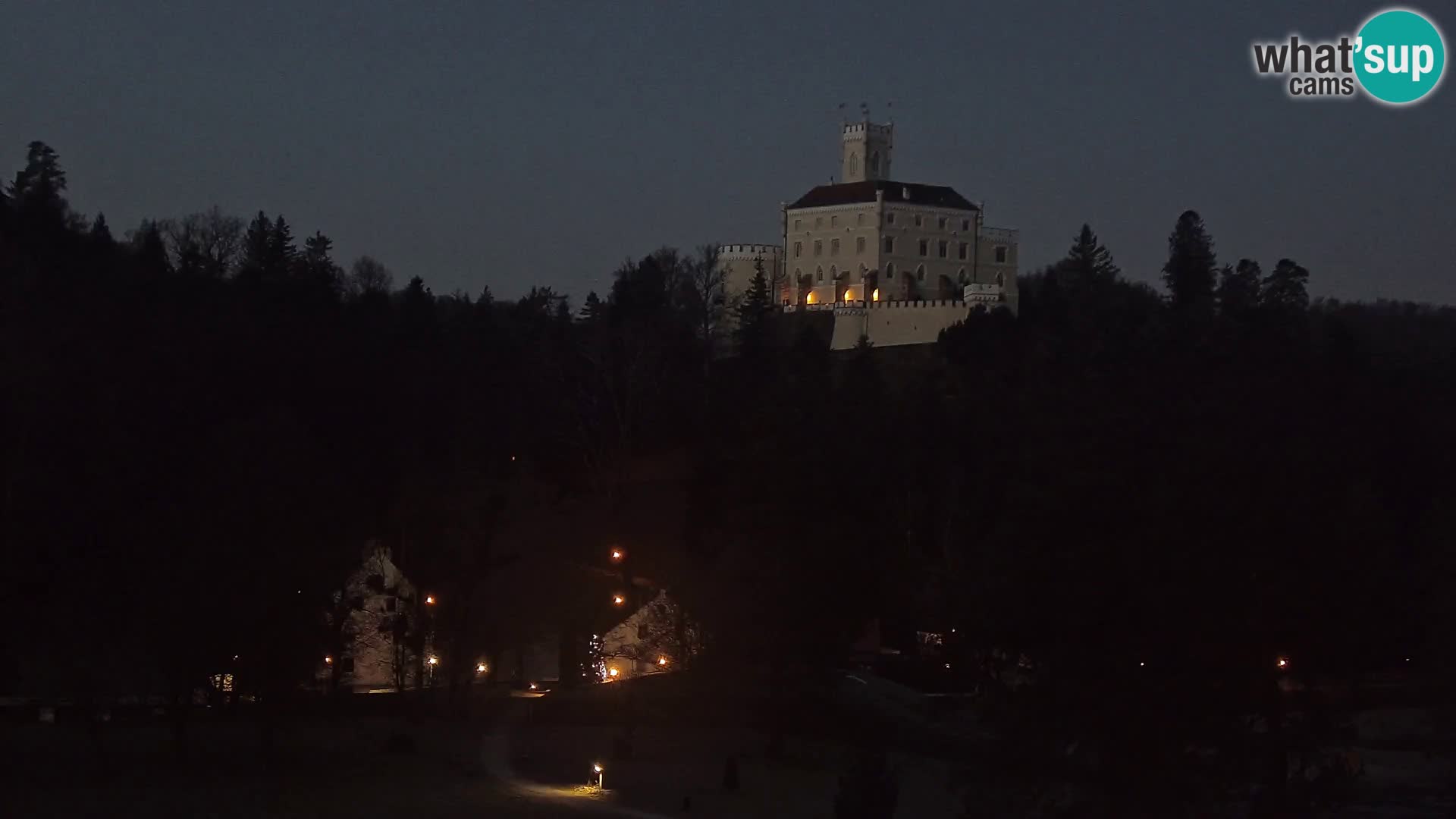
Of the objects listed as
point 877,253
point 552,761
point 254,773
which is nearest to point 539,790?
point 552,761

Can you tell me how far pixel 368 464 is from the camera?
1909 inches

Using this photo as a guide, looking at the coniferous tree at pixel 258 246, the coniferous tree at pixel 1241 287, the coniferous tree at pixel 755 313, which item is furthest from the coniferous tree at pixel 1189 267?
the coniferous tree at pixel 258 246

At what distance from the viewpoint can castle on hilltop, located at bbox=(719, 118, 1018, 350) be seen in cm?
9219

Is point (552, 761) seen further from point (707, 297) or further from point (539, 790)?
point (707, 297)

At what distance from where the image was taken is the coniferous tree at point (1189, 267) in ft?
264

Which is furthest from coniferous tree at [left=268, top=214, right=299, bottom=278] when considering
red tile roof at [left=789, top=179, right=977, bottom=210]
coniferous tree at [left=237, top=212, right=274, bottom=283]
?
red tile roof at [left=789, top=179, right=977, bottom=210]

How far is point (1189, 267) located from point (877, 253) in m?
17.6

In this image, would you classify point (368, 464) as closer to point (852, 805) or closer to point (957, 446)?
point (957, 446)

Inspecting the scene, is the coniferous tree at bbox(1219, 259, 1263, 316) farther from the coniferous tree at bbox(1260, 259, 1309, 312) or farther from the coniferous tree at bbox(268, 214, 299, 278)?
the coniferous tree at bbox(268, 214, 299, 278)

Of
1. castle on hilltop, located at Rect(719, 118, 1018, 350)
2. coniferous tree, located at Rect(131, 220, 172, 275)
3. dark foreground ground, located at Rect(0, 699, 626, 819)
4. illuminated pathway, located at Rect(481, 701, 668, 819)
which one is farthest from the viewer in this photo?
castle on hilltop, located at Rect(719, 118, 1018, 350)

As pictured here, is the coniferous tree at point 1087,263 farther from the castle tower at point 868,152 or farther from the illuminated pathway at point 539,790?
the illuminated pathway at point 539,790

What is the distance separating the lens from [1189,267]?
80938 mm

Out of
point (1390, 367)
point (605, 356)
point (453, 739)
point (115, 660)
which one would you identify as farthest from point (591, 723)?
point (1390, 367)

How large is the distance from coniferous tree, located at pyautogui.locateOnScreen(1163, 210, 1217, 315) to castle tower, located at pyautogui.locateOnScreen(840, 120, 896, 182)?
22.4m
